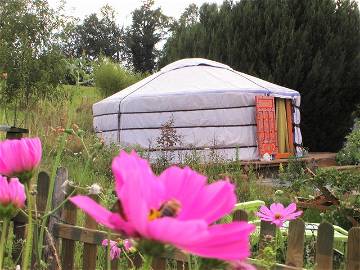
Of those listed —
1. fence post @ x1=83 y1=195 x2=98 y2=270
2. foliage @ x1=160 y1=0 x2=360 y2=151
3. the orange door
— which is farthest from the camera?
foliage @ x1=160 y1=0 x2=360 y2=151

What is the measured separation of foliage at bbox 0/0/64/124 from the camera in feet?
31.2

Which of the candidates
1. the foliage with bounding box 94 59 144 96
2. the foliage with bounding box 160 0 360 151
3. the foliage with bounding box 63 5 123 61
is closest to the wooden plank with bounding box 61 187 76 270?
the foliage with bounding box 160 0 360 151

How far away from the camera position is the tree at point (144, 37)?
91.5 ft

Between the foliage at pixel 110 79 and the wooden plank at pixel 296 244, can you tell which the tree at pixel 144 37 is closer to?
the foliage at pixel 110 79

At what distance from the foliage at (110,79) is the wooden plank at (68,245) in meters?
12.2

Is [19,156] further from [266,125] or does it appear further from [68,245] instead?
[266,125]

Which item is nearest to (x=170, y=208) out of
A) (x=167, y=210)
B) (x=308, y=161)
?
(x=167, y=210)

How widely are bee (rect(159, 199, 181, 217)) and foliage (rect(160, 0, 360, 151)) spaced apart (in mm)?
11471

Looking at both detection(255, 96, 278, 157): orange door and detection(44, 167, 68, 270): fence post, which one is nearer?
detection(44, 167, 68, 270): fence post

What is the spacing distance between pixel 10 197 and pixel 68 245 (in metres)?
2.04

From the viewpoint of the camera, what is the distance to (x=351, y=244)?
2.01m

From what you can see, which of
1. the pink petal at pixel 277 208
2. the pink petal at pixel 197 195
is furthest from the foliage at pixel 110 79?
the pink petal at pixel 197 195

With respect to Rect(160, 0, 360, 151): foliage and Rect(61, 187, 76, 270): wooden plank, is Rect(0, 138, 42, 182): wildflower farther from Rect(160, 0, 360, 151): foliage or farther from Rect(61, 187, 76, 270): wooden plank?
Rect(160, 0, 360, 151): foliage

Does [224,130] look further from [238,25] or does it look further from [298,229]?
[298,229]
